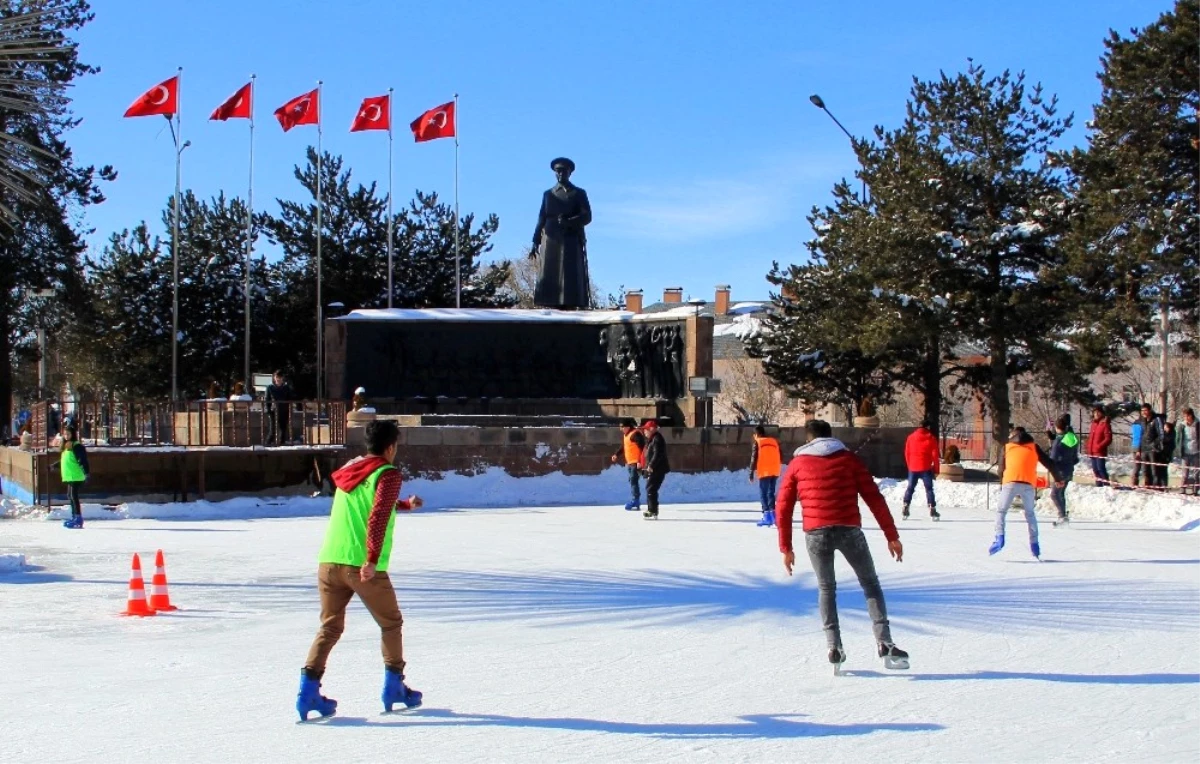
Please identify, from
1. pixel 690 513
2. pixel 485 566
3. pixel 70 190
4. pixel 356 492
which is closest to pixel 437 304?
pixel 70 190

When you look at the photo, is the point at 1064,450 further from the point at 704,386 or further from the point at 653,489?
the point at 704,386

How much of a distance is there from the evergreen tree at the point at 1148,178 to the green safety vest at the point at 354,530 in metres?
23.6

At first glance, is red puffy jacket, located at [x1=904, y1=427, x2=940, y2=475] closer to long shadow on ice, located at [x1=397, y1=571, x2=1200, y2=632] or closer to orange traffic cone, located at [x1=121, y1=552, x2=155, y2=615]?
long shadow on ice, located at [x1=397, y1=571, x2=1200, y2=632]

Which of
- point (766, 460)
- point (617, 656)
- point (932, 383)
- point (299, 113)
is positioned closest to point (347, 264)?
point (299, 113)

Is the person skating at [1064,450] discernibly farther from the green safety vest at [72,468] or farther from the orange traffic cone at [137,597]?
the green safety vest at [72,468]

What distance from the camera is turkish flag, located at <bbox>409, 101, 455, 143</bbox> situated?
119ft

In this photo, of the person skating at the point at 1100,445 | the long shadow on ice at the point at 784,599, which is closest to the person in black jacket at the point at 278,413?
the long shadow on ice at the point at 784,599

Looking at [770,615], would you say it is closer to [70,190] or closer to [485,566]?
[485,566]

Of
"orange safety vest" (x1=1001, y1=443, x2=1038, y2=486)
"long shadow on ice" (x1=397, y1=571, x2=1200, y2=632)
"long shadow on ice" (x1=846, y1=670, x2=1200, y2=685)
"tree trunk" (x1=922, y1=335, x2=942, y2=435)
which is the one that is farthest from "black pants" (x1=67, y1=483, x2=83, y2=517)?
"tree trunk" (x1=922, y1=335, x2=942, y2=435)

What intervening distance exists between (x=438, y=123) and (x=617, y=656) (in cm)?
2952

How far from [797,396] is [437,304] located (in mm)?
13052

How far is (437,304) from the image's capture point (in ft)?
146

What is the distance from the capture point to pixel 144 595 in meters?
10.3

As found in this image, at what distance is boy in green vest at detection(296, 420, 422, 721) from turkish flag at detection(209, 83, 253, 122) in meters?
30.4
